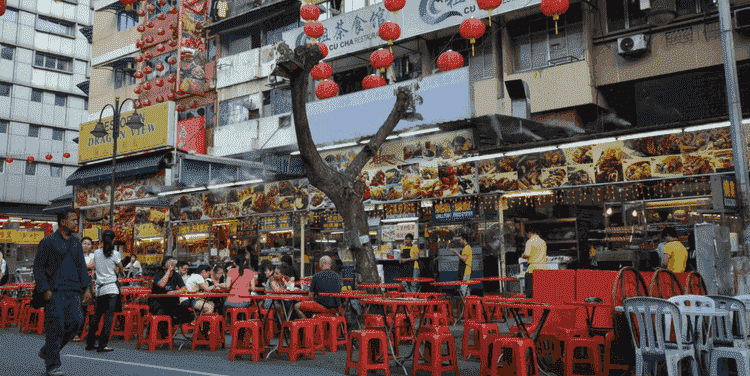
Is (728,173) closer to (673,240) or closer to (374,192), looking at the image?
(673,240)

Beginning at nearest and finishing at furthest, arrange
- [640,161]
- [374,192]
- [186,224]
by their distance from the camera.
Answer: [640,161], [374,192], [186,224]

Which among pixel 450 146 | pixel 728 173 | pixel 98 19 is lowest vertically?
pixel 728 173

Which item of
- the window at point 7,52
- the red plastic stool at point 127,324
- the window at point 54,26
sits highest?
the window at point 54,26

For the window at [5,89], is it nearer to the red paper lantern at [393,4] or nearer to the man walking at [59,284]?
the red paper lantern at [393,4]

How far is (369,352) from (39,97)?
41.2m

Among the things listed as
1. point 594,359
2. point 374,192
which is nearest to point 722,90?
point 374,192

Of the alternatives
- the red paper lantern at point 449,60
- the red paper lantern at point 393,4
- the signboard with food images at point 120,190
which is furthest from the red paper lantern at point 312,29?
the signboard with food images at point 120,190

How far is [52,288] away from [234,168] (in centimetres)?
1538

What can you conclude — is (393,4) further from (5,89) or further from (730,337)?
(5,89)

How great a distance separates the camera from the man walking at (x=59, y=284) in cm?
677

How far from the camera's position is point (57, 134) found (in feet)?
136

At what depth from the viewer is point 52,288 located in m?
6.93

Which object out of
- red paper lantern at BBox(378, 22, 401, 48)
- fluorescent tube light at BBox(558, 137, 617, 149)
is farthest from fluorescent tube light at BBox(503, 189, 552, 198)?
red paper lantern at BBox(378, 22, 401, 48)

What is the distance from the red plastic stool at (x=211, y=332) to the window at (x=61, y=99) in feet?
125
